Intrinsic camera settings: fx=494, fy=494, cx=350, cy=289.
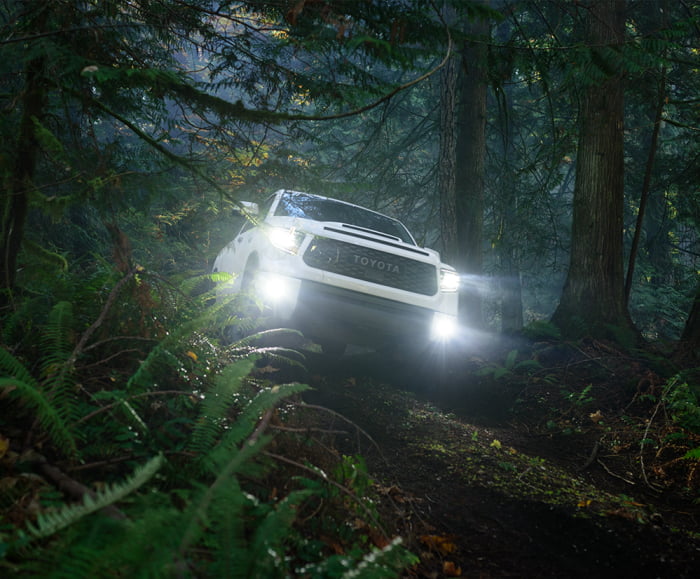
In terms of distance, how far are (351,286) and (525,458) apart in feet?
8.31

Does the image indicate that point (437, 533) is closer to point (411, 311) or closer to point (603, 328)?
point (411, 311)

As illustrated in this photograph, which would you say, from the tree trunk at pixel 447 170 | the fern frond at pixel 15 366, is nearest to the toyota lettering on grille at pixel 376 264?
the fern frond at pixel 15 366

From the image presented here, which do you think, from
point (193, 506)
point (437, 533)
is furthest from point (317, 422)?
point (193, 506)

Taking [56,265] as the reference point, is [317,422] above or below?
below

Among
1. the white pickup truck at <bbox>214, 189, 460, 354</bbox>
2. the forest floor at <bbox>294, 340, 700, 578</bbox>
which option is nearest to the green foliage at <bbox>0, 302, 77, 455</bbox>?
the forest floor at <bbox>294, 340, 700, 578</bbox>

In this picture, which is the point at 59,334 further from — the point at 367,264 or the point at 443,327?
the point at 443,327

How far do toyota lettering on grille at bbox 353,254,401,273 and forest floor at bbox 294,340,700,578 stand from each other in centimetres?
145

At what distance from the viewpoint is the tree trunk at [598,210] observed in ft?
25.0

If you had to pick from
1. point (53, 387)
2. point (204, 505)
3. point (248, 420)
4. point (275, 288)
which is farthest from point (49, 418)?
point (275, 288)

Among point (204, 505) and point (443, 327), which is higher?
point (443, 327)

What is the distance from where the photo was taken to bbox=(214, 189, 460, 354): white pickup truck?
18.3 feet

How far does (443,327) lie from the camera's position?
606 cm

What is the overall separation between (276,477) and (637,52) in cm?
486

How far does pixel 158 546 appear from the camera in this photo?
1.44 meters
